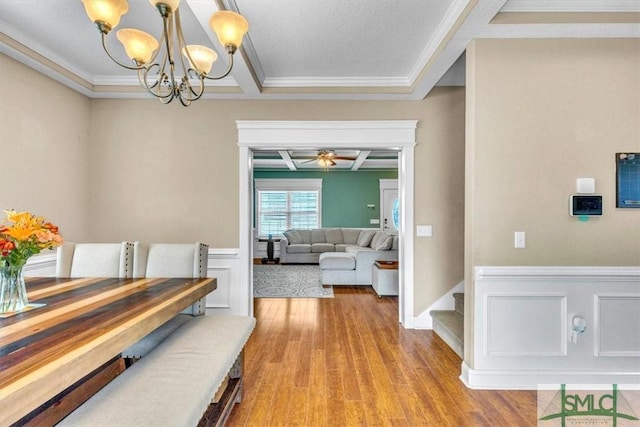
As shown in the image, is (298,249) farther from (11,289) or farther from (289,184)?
(11,289)

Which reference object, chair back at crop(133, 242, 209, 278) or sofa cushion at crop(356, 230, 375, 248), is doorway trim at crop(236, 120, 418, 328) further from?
sofa cushion at crop(356, 230, 375, 248)

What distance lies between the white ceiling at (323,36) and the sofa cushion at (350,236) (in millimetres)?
5686

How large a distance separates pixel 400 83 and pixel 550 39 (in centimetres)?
136

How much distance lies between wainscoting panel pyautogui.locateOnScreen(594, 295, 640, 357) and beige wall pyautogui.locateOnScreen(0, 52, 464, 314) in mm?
1380

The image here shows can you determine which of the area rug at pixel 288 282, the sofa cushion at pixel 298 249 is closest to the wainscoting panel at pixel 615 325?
the area rug at pixel 288 282

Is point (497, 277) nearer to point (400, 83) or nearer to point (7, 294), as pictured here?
point (400, 83)

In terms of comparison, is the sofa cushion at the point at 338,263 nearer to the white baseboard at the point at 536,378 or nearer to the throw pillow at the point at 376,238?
the throw pillow at the point at 376,238

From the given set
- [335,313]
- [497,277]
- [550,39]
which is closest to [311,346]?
[335,313]

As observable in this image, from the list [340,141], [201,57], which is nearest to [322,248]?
[340,141]

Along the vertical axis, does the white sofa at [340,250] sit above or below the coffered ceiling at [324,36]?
below

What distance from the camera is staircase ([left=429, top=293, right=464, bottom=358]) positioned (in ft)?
9.60

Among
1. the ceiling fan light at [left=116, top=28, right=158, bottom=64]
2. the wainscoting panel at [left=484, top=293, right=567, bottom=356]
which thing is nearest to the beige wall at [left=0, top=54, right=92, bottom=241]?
the ceiling fan light at [left=116, top=28, right=158, bottom=64]

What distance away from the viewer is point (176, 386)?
1329 mm

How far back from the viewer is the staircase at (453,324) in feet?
9.60
